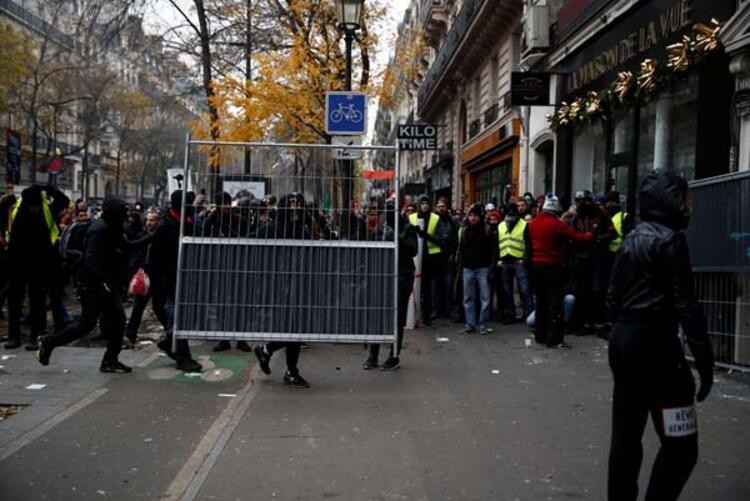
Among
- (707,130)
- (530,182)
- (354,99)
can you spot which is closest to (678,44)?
(707,130)

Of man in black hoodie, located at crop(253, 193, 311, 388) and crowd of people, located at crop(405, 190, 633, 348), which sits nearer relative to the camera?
man in black hoodie, located at crop(253, 193, 311, 388)

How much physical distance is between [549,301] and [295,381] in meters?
3.90

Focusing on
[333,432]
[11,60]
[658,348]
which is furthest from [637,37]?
[11,60]

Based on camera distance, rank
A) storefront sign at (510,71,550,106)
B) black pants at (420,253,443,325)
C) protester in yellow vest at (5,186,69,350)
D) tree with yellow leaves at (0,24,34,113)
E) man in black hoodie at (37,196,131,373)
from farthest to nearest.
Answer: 1. tree with yellow leaves at (0,24,34,113)
2. storefront sign at (510,71,550,106)
3. black pants at (420,253,443,325)
4. protester in yellow vest at (5,186,69,350)
5. man in black hoodie at (37,196,131,373)

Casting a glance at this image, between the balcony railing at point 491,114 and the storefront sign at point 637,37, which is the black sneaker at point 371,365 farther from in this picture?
the balcony railing at point 491,114

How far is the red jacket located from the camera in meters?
10.1

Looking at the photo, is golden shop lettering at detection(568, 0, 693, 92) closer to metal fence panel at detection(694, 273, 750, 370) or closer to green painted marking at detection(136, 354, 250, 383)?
metal fence panel at detection(694, 273, 750, 370)

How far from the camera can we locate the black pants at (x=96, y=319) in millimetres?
7971

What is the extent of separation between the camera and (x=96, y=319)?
26.8ft

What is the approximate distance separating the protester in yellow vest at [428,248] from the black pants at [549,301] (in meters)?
2.37

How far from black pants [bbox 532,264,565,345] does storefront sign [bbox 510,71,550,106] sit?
6.74 metres

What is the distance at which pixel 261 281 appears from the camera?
7.66 m

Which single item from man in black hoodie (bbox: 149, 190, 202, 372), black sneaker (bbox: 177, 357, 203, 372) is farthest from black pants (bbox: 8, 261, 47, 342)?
black sneaker (bbox: 177, 357, 203, 372)

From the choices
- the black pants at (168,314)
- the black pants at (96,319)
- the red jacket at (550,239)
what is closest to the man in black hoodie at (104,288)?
the black pants at (96,319)
